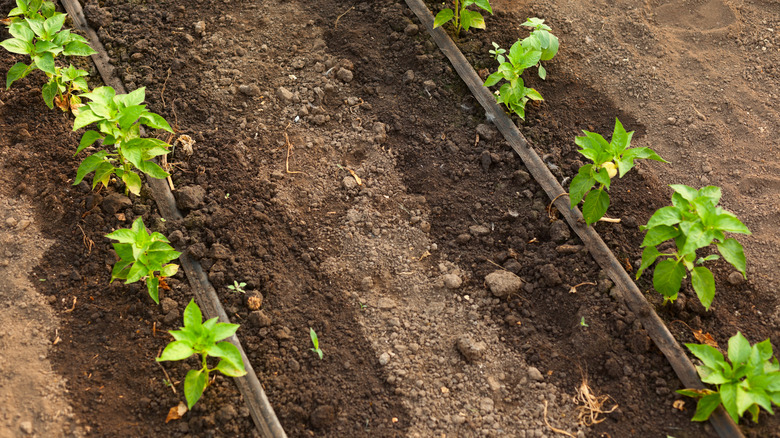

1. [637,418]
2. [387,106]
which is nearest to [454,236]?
[387,106]

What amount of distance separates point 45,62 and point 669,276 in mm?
3882

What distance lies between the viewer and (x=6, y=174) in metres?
3.87

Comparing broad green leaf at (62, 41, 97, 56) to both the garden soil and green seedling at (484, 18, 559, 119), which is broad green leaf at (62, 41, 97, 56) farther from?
Result: green seedling at (484, 18, 559, 119)

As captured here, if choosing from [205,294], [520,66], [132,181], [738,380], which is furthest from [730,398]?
[132,181]

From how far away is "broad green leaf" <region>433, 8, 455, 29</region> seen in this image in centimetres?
443

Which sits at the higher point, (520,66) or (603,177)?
(520,66)

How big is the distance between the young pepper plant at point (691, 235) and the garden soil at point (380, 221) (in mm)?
279

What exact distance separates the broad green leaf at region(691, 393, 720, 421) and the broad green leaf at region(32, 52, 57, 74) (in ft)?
13.6

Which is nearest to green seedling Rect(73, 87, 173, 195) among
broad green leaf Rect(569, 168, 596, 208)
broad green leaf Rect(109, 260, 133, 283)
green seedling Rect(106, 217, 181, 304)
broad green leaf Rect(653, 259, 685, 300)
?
green seedling Rect(106, 217, 181, 304)

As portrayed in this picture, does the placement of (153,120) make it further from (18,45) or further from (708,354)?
(708,354)

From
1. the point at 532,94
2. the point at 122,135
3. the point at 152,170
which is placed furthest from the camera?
the point at 532,94

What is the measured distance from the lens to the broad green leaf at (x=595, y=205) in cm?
354

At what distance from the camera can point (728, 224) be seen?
306cm

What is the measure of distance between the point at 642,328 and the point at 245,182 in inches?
101
